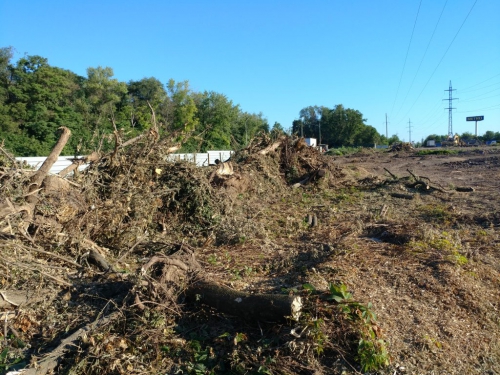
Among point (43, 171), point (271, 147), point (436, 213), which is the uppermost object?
point (271, 147)

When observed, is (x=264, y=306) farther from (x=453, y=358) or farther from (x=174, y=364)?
(x=453, y=358)

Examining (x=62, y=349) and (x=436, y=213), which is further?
(x=436, y=213)

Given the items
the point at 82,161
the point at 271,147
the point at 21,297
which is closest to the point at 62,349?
the point at 21,297

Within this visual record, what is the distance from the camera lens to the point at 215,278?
4520 millimetres

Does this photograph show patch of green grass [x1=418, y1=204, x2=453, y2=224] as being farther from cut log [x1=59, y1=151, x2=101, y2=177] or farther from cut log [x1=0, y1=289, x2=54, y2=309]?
cut log [x1=0, y1=289, x2=54, y2=309]

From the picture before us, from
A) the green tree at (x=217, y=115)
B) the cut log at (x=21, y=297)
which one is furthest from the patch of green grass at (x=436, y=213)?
the green tree at (x=217, y=115)

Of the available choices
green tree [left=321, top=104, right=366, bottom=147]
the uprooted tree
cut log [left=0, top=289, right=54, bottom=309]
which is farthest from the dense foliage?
green tree [left=321, top=104, right=366, bottom=147]

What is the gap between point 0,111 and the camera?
30719mm

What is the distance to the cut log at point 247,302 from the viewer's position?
10.8ft

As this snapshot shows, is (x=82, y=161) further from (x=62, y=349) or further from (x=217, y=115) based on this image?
(x=217, y=115)

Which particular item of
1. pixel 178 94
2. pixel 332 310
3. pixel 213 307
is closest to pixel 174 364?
pixel 213 307

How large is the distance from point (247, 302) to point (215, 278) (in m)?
1.07

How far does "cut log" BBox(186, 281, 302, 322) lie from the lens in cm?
328

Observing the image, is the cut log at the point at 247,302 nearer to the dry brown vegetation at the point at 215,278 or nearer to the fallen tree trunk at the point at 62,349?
the dry brown vegetation at the point at 215,278
